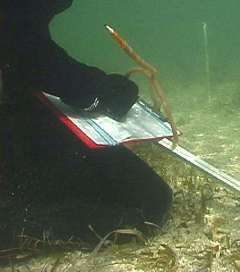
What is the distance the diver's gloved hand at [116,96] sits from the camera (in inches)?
120

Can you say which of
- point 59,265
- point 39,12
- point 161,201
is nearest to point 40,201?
point 59,265

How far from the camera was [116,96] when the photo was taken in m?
3.10

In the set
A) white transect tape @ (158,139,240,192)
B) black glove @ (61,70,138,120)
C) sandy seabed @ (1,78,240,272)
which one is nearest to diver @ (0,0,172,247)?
black glove @ (61,70,138,120)

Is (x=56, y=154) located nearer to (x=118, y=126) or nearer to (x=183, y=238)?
(x=118, y=126)

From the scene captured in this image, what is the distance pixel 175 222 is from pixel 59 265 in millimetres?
1036

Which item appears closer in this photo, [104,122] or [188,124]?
[104,122]

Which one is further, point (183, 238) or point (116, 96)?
point (116, 96)

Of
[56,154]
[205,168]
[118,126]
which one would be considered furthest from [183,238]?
[56,154]

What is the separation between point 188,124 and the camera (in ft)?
24.0

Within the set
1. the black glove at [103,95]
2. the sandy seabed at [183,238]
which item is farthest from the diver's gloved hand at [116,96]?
the sandy seabed at [183,238]

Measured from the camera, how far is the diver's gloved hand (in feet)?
10.0

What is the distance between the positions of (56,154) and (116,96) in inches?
25.9

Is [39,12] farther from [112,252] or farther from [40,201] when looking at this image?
[112,252]

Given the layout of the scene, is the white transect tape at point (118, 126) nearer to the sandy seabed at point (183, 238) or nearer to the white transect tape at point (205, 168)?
the white transect tape at point (205, 168)
